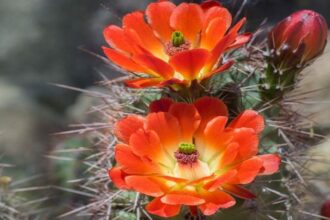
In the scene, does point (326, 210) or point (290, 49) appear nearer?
point (290, 49)

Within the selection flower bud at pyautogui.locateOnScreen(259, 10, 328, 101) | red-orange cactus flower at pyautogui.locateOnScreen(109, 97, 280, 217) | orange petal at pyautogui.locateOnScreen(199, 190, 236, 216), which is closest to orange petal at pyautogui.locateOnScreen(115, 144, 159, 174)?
red-orange cactus flower at pyautogui.locateOnScreen(109, 97, 280, 217)

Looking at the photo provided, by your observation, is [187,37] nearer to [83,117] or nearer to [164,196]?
[164,196]

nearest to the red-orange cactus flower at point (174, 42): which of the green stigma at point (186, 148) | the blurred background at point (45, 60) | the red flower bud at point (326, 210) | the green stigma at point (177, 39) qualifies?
the green stigma at point (177, 39)

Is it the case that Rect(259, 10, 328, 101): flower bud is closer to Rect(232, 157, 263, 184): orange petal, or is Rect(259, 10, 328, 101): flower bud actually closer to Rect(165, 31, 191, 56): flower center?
Rect(165, 31, 191, 56): flower center

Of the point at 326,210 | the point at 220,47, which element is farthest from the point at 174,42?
the point at 326,210

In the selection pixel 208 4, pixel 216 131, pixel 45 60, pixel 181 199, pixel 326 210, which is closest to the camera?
pixel 181 199

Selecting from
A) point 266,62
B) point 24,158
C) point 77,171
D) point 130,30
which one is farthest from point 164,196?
point 24,158

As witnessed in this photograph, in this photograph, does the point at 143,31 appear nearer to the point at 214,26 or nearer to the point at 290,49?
the point at 214,26
